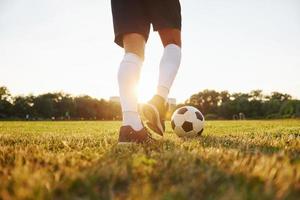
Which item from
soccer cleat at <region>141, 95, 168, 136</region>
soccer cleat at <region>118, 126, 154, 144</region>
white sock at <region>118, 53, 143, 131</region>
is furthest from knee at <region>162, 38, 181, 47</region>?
soccer cleat at <region>118, 126, 154, 144</region>

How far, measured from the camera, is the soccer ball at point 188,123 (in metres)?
5.94

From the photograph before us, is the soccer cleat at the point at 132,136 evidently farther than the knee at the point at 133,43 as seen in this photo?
No

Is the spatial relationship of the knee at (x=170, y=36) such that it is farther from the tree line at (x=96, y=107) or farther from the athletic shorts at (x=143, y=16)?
the tree line at (x=96, y=107)

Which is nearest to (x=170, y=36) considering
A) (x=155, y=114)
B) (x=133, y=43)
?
(x=133, y=43)

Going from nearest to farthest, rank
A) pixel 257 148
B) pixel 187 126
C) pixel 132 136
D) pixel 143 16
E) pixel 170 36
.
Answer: pixel 257 148 → pixel 132 136 → pixel 143 16 → pixel 170 36 → pixel 187 126

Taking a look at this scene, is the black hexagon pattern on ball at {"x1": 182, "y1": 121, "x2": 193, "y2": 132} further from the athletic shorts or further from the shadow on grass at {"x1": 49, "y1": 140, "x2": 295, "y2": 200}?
the shadow on grass at {"x1": 49, "y1": 140, "x2": 295, "y2": 200}

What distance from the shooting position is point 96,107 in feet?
309

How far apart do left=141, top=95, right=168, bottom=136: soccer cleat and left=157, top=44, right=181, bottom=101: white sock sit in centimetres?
13

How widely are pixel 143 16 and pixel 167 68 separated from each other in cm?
66

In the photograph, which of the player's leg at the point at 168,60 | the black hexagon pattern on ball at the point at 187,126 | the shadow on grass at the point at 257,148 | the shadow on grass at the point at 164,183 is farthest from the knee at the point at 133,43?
the black hexagon pattern on ball at the point at 187,126

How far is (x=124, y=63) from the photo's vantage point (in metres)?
4.04

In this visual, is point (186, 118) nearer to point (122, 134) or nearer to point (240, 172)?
point (122, 134)

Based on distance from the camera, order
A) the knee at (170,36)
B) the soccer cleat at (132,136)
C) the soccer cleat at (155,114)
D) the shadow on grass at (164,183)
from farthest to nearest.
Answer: the knee at (170,36), the soccer cleat at (155,114), the soccer cleat at (132,136), the shadow on grass at (164,183)

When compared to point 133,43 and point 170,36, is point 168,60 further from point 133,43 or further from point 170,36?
point 133,43
